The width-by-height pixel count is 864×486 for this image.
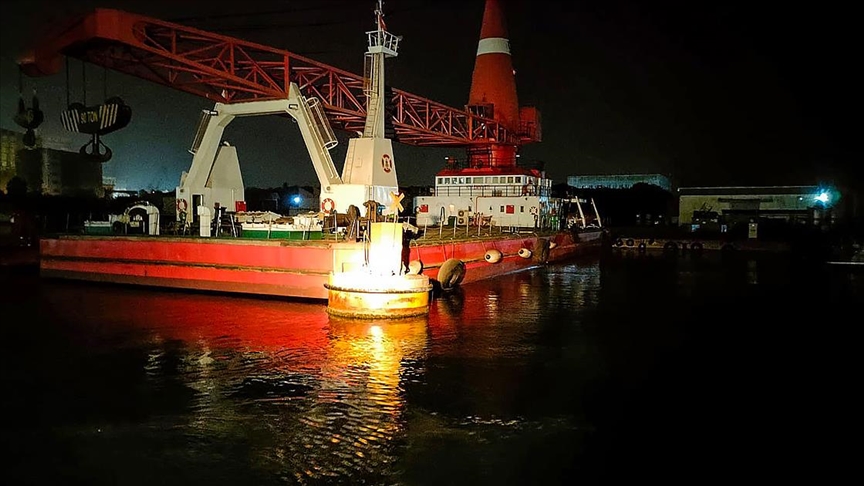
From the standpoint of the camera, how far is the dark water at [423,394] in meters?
6.75

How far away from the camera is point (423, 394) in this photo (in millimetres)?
9375

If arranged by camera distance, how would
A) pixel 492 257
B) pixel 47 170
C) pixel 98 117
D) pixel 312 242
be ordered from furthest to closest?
pixel 47 170 → pixel 492 257 → pixel 98 117 → pixel 312 242

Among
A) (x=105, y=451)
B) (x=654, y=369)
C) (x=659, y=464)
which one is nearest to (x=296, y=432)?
(x=105, y=451)

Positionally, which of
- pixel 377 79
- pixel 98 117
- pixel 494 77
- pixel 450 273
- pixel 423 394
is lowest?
pixel 423 394

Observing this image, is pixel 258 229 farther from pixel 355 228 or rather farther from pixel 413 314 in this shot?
pixel 413 314

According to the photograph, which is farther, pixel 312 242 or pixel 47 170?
pixel 47 170

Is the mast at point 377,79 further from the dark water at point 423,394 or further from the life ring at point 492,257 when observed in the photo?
the dark water at point 423,394

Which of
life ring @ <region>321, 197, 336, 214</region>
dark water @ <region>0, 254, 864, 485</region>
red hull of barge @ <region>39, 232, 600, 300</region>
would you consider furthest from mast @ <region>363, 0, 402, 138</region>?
dark water @ <region>0, 254, 864, 485</region>

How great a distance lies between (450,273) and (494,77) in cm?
2231

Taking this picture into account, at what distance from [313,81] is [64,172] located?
188 ft

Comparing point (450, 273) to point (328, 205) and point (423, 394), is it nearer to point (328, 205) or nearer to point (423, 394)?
point (328, 205)

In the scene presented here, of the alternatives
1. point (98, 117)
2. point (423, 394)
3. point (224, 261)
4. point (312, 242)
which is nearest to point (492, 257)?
point (312, 242)

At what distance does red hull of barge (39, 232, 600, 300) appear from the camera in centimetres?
1733

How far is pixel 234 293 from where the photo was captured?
1891 centimetres
